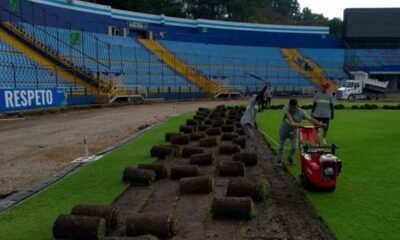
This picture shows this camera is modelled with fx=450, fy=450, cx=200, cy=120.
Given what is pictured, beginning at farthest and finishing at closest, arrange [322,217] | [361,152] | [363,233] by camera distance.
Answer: [361,152], [322,217], [363,233]

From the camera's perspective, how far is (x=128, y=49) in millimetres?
45250

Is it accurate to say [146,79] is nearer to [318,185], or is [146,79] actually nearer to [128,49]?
[128,49]

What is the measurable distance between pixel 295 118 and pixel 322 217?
3427 mm

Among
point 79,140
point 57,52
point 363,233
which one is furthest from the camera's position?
point 57,52

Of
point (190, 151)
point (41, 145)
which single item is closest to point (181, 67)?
point (41, 145)

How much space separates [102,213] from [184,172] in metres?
2.80

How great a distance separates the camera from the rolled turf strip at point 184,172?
8.19m

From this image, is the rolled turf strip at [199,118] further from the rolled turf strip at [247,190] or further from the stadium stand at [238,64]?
the stadium stand at [238,64]

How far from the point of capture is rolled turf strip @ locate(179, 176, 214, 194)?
7242 mm

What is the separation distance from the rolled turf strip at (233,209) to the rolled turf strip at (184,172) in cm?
226

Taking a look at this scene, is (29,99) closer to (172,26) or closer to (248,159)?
(248,159)

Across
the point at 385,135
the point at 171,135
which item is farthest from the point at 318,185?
the point at 385,135

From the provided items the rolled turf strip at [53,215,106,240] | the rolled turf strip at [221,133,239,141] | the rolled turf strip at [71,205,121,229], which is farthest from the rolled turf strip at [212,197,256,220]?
the rolled turf strip at [221,133,239,141]

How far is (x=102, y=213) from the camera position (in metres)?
5.62
